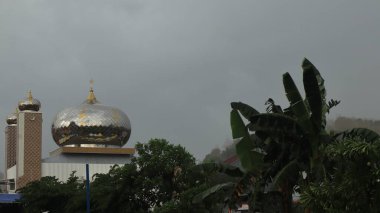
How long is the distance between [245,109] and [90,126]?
121 feet

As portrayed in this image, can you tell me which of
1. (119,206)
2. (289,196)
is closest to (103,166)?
(119,206)

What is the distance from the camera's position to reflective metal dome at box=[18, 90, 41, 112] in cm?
5575

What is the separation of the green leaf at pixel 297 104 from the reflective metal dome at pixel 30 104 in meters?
41.0

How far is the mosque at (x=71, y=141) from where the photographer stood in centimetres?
5338

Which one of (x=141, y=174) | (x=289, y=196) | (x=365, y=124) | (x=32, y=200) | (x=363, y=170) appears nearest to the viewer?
(x=363, y=170)

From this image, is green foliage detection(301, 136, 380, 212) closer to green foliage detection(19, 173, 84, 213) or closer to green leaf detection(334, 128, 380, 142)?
green leaf detection(334, 128, 380, 142)

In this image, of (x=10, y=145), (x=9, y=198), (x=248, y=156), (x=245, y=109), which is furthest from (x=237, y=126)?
(x=10, y=145)

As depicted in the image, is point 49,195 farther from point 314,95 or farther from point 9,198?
point 314,95

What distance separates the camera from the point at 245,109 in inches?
759

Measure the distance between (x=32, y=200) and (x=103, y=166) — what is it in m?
16.5

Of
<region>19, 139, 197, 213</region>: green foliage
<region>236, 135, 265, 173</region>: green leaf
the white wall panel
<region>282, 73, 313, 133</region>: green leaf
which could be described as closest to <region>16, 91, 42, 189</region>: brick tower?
the white wall panel

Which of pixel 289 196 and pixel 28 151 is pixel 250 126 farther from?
pixel 28 151

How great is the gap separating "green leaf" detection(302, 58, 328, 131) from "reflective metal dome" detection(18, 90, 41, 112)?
1619 inches

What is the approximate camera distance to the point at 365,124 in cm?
2531
